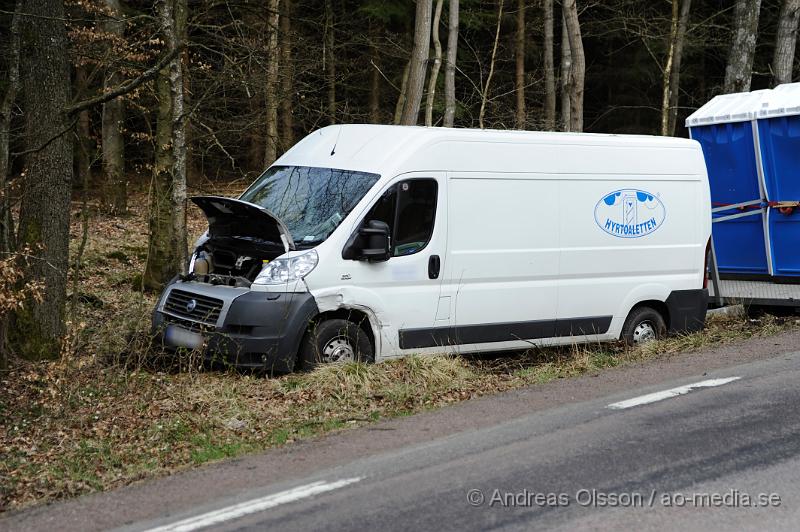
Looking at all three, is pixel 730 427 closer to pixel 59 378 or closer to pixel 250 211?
pixel 250 211

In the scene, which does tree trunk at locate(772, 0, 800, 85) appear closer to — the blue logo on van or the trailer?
the trailer

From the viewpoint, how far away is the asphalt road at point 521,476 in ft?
16.2

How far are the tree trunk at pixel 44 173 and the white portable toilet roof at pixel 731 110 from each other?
26.5ft

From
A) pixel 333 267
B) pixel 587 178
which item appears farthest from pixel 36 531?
pixel 587 178

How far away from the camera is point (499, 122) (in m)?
24.4

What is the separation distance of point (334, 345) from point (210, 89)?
6433 millimetres

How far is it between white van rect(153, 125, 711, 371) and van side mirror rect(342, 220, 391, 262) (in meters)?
0.02

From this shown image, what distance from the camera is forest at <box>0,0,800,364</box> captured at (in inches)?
355

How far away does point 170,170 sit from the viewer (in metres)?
12.5

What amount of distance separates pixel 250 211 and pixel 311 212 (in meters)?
0.61

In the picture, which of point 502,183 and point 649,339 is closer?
point 502,183

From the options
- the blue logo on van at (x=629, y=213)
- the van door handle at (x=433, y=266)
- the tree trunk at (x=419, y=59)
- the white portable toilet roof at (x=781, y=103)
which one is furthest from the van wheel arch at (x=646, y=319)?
the tree trunk at (x=419, y=59)

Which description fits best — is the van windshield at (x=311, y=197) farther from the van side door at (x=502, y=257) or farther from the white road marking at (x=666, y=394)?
the white road marking at (x=666, y=394)

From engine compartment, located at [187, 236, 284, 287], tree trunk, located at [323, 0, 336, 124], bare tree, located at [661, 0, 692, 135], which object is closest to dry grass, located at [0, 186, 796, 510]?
engine compartment, located at [187, 236, 284, 287]
